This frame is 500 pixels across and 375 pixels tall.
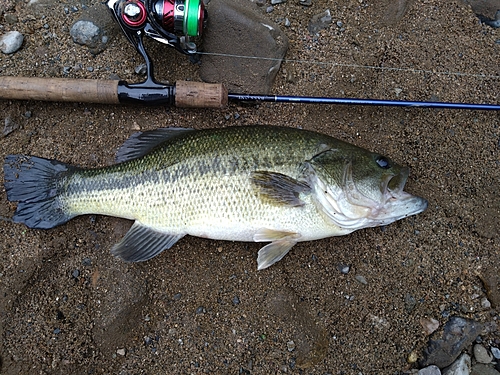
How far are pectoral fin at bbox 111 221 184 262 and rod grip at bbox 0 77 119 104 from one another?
0.90 m

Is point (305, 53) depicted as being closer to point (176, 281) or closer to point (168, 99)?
point (168, 99)

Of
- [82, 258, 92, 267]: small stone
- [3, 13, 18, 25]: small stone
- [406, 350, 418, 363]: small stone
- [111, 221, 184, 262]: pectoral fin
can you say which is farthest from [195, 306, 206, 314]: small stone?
[3, 13, 18, 25]: small stone

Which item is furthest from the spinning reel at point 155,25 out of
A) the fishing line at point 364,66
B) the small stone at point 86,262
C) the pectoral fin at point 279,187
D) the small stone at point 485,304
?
the small stone at point 485,304

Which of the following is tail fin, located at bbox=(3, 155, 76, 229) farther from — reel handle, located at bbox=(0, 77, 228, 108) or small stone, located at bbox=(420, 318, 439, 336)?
small stone, located at bbox=(420, 318, 439, 336)

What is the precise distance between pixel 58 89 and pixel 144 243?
119 centimetres

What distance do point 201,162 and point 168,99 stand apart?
53 centimetres

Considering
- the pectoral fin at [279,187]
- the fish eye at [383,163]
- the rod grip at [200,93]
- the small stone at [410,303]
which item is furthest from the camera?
the small stone at [410,303]

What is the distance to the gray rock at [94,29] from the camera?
2764mm

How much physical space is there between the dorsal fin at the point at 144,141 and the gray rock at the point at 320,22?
4.13 feet

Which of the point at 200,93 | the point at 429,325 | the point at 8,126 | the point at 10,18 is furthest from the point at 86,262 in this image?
the point at 429,325

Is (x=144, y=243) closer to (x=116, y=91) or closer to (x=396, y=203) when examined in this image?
(x=116, y=91)

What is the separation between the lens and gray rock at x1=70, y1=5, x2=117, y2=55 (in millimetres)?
2764

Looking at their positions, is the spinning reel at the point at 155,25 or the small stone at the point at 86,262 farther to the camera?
the small stone at the point at 86,262

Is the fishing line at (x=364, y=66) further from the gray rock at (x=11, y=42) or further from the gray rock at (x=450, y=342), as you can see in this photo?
the gray rock at (x=450, y=342)
